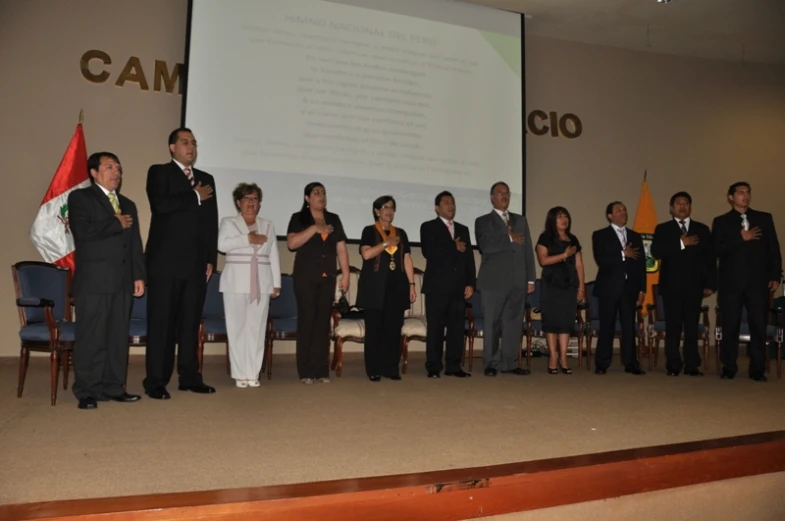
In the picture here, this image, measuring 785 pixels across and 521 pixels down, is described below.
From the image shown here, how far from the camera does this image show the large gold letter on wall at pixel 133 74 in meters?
5.90

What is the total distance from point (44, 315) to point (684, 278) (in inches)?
189

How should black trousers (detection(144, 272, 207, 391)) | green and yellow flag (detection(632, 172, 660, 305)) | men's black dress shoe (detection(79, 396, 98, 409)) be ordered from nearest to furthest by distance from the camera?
1. men's black dress shoe (detection(79, 396, 98, 409))
2. black trousers (detection(144, 272, 207, 391))
3. green and yellow flag (detection(632, 172, 660, 305))

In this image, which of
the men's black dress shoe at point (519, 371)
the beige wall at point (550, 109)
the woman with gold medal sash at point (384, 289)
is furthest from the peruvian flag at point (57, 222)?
the men's black dress shoe at point (519, 371)

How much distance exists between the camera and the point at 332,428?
324 centimetres

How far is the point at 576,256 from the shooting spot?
18.7 feet

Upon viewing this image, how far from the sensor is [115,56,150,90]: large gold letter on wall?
19.4 ft

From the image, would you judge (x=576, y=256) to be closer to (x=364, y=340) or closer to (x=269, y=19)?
(x=364, y=340)

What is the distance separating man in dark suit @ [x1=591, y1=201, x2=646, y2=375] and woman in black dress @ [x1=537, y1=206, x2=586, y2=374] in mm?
288

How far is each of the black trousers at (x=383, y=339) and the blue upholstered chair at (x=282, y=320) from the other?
62 centimetres

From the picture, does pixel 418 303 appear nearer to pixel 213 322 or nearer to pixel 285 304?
pixel 285 304

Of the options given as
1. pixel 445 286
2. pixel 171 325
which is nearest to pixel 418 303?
pixel 445 286

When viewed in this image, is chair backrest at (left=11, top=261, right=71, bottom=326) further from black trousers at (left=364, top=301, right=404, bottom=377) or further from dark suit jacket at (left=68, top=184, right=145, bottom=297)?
black trousers at (left=364, top=301, right=404, bottom=377)

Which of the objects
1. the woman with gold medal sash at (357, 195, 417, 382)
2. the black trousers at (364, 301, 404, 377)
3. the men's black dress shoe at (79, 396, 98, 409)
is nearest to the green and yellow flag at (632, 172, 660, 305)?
the woman with gold medal sash at (357, 195, 417, 382)

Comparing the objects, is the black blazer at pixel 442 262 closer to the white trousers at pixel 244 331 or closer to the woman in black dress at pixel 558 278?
the woman in black dress at pixel 558 278
